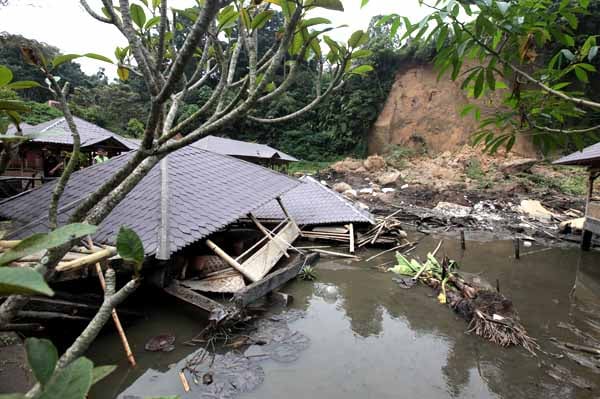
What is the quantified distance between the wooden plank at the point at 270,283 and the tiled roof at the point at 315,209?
242 cm

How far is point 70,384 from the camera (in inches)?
22.6

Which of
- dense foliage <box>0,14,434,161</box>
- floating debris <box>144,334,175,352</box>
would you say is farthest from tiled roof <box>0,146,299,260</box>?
dense foliage <box>0,14,434,161</box>

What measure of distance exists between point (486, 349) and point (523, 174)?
19643 millimetres

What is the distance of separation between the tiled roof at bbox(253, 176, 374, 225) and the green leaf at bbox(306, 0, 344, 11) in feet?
26.2

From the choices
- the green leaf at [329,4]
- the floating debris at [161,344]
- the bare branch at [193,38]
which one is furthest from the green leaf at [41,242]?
the floating debris at [161,344]

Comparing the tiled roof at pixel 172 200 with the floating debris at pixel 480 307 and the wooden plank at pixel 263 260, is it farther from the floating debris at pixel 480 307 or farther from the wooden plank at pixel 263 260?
the floating debris at pixel 480 307

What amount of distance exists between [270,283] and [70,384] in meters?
5.08

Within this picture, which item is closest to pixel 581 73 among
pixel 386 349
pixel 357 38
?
pixel 357 38

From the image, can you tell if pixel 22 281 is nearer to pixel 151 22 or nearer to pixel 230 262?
pixel 151 22

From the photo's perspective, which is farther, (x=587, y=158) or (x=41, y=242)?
(x=587, y=158)

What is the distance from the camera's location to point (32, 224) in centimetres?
432

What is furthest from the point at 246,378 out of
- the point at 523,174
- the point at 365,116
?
the point at 365,116

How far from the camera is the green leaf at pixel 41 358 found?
22.6 inches

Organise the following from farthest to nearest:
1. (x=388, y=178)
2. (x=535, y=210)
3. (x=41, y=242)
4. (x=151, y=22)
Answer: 1. (x=388, y=178)
2. (x=535, y=210)
3. (x=151, y=22)
4. (x=41, y=242)
